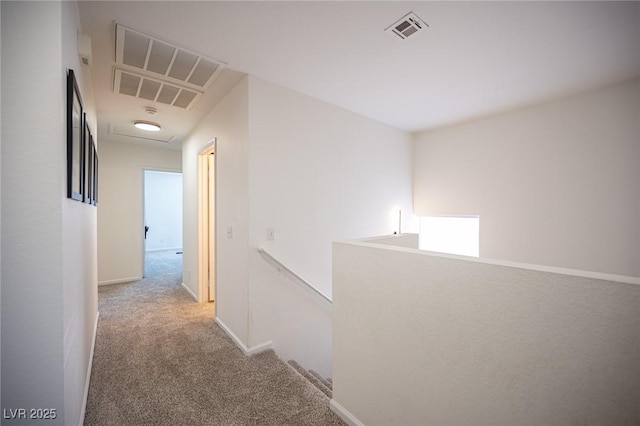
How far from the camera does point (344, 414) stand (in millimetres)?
1702

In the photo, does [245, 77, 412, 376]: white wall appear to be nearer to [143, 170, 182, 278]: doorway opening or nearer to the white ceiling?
the white ceiling

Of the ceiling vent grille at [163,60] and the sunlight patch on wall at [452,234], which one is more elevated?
the ceiling vent grille at [163,60]

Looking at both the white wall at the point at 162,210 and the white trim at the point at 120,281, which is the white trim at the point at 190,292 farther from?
the white wall at the point at 162,210

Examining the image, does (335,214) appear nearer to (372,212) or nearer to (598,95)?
(372,212)

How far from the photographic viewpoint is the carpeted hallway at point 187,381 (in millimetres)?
1707

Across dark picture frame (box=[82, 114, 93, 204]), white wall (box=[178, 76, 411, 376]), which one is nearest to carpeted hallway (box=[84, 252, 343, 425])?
white wall (box=[178, 76, 411, 376])

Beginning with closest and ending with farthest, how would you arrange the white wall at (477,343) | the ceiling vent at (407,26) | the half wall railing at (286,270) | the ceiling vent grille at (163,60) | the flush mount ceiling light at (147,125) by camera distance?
the white wall at (477,343)
the ceiling vent at (407,26)
the ceiling vent grille at (163,60)
the half wall railing at (286,270)
the flush mount ceiling light at (147,125)

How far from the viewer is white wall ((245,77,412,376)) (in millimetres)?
2508

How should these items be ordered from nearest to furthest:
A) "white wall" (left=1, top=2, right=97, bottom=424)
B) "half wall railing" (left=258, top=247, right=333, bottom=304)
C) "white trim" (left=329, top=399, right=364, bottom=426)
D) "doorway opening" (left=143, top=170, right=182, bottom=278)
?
"white wall" (left=1, top=2, right=97, bottom=424) < "white trim" (left=329, top=399, right=364, bottom=426) < "half wall railing" (left=258, top=247, right=333, bottom=304) < "doorway opening" (left=143, top=170, right=182, bottom=278)

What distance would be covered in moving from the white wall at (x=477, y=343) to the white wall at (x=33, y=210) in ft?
4.76

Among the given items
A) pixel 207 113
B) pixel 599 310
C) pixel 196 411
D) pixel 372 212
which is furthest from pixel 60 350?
pixel 372 212

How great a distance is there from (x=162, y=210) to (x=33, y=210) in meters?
8.60

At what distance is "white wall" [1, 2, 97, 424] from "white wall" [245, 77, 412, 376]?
1.43 meters

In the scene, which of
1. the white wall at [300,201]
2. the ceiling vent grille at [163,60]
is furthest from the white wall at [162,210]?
the white wall at [300,201]
